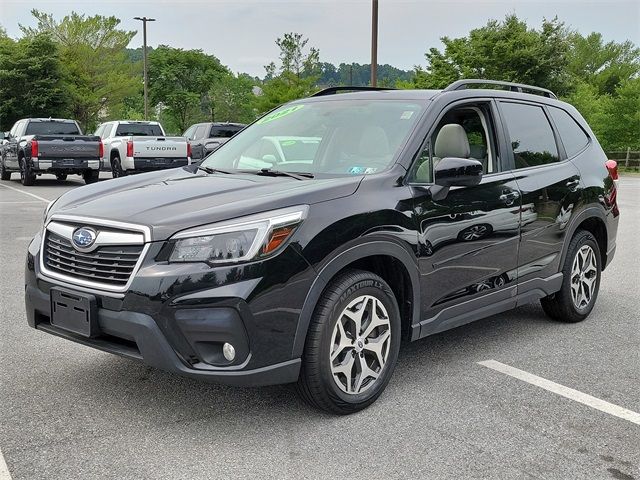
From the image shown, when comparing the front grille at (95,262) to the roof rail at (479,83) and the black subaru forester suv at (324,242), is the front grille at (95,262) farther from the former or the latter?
the roof rail at (479,83)

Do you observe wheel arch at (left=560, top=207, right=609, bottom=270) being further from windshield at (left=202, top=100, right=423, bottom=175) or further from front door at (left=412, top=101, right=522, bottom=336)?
windshield at (left=202, top=100, right=423, bottom=175)

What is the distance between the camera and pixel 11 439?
3.24m

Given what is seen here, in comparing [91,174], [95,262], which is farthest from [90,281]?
[91,174]

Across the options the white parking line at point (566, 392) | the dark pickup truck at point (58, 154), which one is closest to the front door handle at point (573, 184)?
the white parking line at point (566, 392)

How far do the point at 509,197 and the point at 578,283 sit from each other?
137 centimetres

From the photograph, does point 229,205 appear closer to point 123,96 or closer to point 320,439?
point 320,439

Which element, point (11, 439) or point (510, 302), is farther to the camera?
point (510, 302)

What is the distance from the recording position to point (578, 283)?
216 inches

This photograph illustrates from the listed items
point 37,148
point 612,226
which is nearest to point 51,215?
point 612,226

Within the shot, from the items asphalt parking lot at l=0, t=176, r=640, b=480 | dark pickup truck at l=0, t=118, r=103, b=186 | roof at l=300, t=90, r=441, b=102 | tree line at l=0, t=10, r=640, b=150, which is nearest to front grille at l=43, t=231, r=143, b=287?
asphalt parking lot at l=0, t=176, r=640, b=480

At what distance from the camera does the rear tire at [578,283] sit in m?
5.32

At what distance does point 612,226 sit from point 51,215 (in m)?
4.40

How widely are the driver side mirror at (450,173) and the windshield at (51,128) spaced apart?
1817 centimetres

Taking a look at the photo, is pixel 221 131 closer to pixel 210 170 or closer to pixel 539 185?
pixel 210 170
